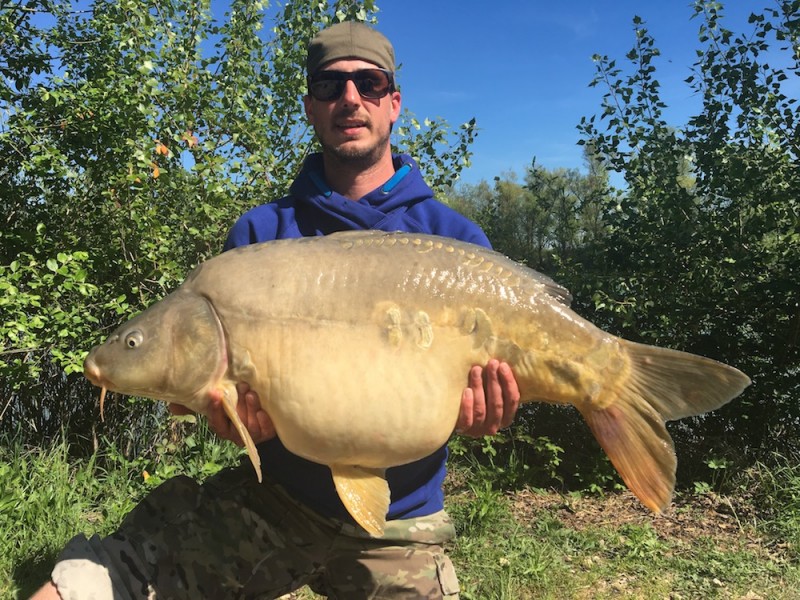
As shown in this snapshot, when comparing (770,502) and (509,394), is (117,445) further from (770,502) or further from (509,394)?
(770,502)

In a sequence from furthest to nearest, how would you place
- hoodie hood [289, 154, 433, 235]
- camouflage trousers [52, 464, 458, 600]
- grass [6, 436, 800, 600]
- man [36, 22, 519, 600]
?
1. grass [6, 436, 800, 600]
2. hoodie hood [289, 154, 433, 235]
3. camouflage trousers [52, 464, 458, 600]
4. man [36, 22, 519, 600]

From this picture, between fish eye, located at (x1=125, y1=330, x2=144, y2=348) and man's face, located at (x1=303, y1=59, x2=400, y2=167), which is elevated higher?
man's face, located at (x1=303, y1=59, x2=400, y2=167)

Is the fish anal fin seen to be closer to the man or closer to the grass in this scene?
the man

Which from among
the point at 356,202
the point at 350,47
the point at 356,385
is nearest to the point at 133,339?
the point at 356,385

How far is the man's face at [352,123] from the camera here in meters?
1.99

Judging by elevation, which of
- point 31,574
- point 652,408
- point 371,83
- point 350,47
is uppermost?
point 350,47

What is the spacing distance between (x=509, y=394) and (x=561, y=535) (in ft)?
6.84

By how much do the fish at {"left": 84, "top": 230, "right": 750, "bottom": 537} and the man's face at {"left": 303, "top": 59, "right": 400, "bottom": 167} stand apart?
1.69 feet

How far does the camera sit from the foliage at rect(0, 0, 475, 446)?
3111 millimetres

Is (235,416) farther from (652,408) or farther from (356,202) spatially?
(652,408)

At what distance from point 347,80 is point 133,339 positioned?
1.03m

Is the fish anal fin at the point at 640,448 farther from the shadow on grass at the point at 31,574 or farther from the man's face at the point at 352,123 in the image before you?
the shadow on grass at the point at 31,574

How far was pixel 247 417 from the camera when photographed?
5.03 ft

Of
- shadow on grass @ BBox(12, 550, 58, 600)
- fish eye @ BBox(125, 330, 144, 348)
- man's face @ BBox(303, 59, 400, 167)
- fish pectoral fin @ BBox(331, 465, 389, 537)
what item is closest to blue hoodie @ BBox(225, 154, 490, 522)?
man's face @ BBox(303, 59, 400, 167)
